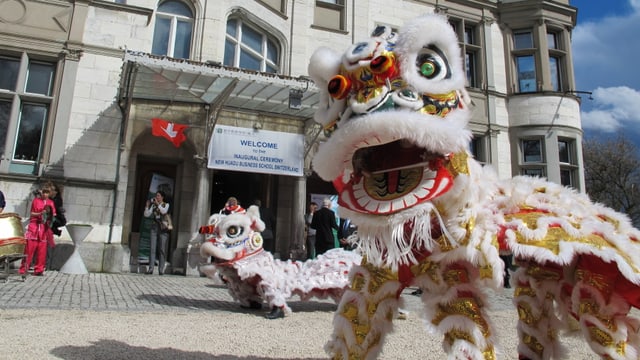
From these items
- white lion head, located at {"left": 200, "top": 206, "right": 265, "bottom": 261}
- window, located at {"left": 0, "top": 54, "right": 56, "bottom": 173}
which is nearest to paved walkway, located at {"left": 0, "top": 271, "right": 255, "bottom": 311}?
white lion head, located at {"left": 200, "top": 206, "right": 265, "bottom": 261}

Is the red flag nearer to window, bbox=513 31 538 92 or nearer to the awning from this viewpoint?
the awning

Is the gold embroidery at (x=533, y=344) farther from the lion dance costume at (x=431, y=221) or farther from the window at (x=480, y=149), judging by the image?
the window at (x=480, y=149)

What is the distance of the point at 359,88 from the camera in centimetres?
209

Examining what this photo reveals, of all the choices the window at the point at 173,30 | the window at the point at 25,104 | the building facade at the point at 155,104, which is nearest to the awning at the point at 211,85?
the building facade at the point at 155,104

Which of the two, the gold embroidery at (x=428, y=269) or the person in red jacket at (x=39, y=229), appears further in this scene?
the person in red jacket at (x=39, y=229)

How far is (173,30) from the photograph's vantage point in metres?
10.7

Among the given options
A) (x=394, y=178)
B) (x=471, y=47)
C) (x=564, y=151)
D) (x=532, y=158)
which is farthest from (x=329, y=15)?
(x=394, y=178)

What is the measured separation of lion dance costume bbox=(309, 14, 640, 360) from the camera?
1919mm

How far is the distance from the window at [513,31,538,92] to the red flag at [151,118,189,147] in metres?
11.7

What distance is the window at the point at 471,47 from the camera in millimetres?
14891

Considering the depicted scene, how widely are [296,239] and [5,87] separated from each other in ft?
25.2

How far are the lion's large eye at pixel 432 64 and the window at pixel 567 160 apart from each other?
14560 millimetres

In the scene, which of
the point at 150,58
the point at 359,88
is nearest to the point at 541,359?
the point at 359,88

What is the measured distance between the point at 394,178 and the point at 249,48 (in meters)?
10.6
